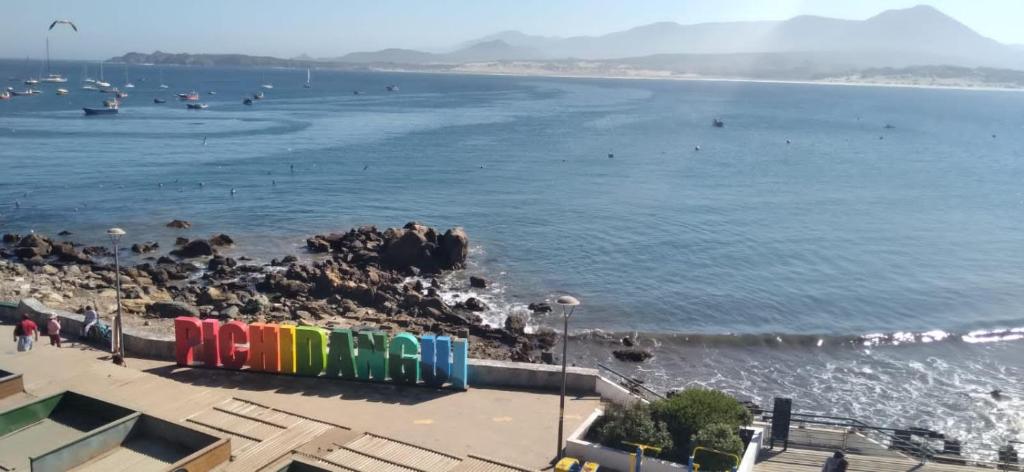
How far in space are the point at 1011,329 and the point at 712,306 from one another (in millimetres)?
14860

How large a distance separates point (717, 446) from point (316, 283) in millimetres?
28639

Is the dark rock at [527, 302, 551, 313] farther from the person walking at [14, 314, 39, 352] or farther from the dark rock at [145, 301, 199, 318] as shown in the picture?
the person walking at [14, 314, 39, 352]

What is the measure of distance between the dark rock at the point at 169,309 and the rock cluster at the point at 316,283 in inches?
1.8

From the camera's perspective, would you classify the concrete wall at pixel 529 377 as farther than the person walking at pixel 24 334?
No

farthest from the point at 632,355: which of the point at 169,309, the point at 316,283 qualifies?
the point at 169,309

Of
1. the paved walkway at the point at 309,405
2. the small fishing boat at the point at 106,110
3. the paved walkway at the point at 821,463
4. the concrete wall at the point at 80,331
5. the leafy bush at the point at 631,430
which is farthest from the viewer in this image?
the small fishing boat at the point at 106,110

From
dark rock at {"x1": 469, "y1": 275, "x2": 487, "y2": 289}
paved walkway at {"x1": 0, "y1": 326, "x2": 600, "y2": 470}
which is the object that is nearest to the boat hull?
dark rock at {"x1": 469, "y1": 275, "x2": 487, "y2": 289}

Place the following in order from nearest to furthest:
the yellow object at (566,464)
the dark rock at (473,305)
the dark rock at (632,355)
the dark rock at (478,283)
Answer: the yellow object at (566,464) → the dark rock at (632,355) → the dark rock at (473,305) → the dark rock at (478,283)

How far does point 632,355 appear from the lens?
117 ft

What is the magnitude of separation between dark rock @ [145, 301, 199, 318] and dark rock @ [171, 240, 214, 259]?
12.2 metres

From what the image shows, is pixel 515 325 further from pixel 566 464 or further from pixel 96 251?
pixel 96 251

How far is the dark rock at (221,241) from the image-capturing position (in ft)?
168

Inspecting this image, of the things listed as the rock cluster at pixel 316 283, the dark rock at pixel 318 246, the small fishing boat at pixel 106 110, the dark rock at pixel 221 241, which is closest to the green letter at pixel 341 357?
the rock cluster at pixel 316 283

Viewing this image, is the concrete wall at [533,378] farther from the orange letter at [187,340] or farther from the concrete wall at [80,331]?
the concrete wall at [80,331]
